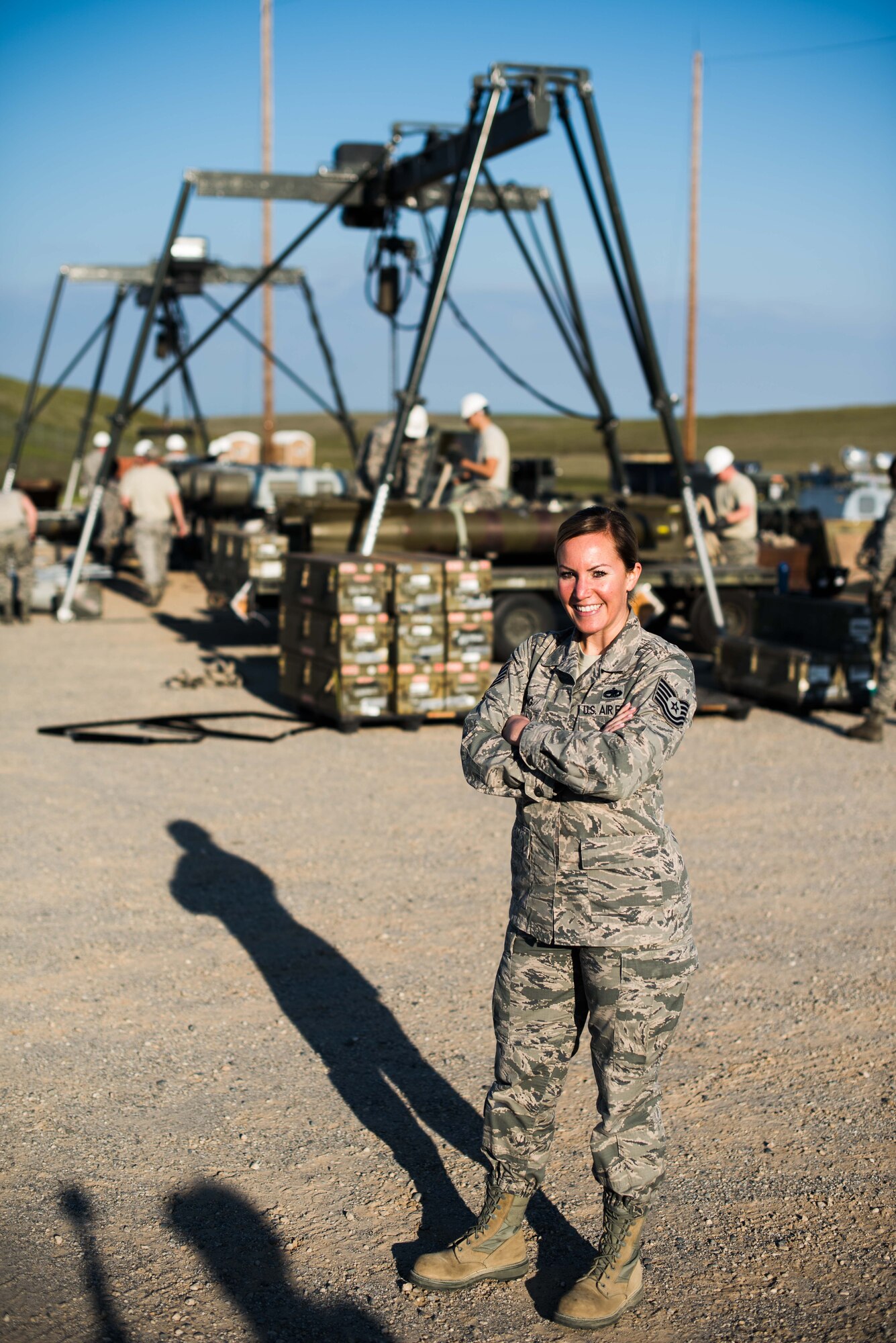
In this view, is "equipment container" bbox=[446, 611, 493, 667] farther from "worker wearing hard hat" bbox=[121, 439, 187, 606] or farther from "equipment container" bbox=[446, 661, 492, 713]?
"worker wearing hard hat" bbox=[121, 439, 187, 606]

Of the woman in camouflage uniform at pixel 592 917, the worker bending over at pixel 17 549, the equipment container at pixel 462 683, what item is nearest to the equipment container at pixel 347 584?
the equipment container at pixel 462 683

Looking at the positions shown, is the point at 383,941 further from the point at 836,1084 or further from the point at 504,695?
the point at 504,695

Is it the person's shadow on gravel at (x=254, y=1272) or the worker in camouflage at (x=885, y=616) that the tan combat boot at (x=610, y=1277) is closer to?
the person's shadow on gravel at (x=254, y=1272)

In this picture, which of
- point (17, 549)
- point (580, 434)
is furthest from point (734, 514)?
point (580, 434)

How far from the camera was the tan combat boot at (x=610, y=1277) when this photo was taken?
312cm

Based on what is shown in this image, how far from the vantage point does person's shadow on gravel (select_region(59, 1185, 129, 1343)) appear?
3.09 meters

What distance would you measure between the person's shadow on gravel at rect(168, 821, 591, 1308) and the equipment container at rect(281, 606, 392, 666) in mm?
3147

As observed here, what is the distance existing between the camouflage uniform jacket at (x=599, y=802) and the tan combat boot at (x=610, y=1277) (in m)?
0.60

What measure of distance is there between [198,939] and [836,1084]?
8.63 feet

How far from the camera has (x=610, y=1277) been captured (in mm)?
3154

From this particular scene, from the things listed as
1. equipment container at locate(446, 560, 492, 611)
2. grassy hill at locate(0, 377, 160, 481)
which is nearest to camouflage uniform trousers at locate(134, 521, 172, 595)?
equipment container at locate(446, 560, 492, 611)

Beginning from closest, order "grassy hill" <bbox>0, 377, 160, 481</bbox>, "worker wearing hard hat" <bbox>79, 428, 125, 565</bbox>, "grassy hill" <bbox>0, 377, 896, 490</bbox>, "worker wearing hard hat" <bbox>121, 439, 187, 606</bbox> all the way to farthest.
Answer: "worker wearing hard hat" <bbox>121, 439, 187, 606</bbox> → "worker wearing hard hat" <bbox>79, 428, 125, 565</bbox> → "grassy hill" <bbox>0, 377, 160, 481</bbox> → "grassy hill" <bbox>0, 377, 896, 490</bbox>

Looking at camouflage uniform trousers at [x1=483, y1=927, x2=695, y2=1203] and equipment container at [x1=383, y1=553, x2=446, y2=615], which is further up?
equipment container at [x1=383, y1=553, x2=446, y2=615]

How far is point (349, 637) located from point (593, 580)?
666 cm
